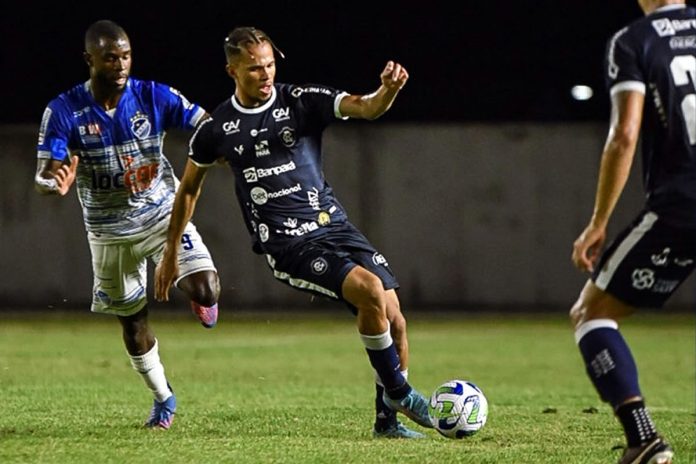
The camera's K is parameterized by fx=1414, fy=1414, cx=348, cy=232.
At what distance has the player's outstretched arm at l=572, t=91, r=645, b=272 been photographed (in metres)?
5.63

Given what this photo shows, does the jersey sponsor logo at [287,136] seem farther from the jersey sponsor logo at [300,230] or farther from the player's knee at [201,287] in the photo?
the player's knee at [201,287]

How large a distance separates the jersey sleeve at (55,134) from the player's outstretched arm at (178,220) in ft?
2.62

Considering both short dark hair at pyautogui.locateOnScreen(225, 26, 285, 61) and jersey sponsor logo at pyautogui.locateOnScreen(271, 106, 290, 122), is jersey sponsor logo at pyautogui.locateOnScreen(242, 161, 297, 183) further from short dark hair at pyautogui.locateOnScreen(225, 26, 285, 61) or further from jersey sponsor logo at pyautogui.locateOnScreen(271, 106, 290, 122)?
short dark hair at pyautogui.locateOnScreen(225, 26, 285, 61)

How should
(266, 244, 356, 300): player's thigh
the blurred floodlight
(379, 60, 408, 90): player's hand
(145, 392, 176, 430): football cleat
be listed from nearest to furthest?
(379, 60, 408, 90): player's hand < (266, 244, 356, 300): player's thigh < (145, 392, 176, 430): football cleat < the blurred floodlight

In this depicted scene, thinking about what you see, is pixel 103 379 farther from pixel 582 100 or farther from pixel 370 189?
pixel 582 100

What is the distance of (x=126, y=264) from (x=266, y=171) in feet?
4.85

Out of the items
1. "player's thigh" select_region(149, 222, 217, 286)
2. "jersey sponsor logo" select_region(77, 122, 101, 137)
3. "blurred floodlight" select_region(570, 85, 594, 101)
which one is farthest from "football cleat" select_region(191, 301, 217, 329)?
"blurred floodlight" select_region(570, 85, 594, 101)

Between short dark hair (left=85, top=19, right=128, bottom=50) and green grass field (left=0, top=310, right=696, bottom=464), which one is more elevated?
short dark hair (left=85, top=19, right=128, bottom=50)

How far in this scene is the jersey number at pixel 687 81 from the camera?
5750mm

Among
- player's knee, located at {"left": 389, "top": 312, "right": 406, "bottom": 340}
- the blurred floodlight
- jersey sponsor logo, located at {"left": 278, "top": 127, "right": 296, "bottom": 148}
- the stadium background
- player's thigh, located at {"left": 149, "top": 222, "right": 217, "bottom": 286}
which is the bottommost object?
Result: the stadium background

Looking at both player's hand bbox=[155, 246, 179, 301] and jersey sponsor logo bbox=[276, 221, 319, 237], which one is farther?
player's hand bbox=[155, 246, 179, 301]

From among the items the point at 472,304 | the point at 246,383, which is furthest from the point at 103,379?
the point at 472,304

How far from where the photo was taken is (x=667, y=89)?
5746 millimetres

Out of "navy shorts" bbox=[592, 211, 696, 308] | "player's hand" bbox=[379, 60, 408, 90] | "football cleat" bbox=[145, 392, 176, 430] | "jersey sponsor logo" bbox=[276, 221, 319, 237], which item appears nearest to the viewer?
"navy shorts" bbox=[592, 211, 696, 308]
